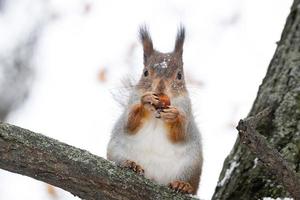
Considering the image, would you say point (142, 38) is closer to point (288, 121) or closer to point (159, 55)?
point (159, 55)

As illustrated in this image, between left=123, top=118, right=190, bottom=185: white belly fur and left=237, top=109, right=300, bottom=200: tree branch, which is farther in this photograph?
left=123, top=118, right=190, bottom=185: white belly fur

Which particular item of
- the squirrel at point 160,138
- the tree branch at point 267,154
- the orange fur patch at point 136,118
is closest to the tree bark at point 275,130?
the squirrel at point 160,138

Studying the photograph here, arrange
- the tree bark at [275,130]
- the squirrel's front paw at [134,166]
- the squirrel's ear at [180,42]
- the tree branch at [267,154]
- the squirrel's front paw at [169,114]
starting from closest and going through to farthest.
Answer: the tree branch at [267,154]
the squirrel's front paw at [134,166]
the squirrel's front paw at [169,114]
the tree bark at [275,130]
the squirrel's ear at [180,42]

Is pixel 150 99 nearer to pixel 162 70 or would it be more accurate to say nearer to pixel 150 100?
pixel 150 100

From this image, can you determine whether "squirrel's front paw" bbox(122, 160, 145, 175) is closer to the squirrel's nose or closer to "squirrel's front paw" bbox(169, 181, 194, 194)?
"squirrel's front paw" bbox(169, 181, 194, 194)

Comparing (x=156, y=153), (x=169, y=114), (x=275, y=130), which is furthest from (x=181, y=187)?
(x=275, y=130)

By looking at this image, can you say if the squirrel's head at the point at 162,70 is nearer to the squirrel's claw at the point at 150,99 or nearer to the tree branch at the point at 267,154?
the squirrel's claw at the point at 150,99

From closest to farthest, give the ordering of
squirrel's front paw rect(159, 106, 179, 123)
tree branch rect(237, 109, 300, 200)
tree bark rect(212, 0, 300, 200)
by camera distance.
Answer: tree branch rect(237, 109, 300, 200) < squirrel's front paw rect(159, 106, 179, 123) < tree bark rect(212, 0, 300, 200)

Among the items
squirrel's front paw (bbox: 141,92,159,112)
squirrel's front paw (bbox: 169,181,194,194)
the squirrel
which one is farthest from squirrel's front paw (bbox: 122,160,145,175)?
squirrel's front paw (bbox: 141,92,159,112)
